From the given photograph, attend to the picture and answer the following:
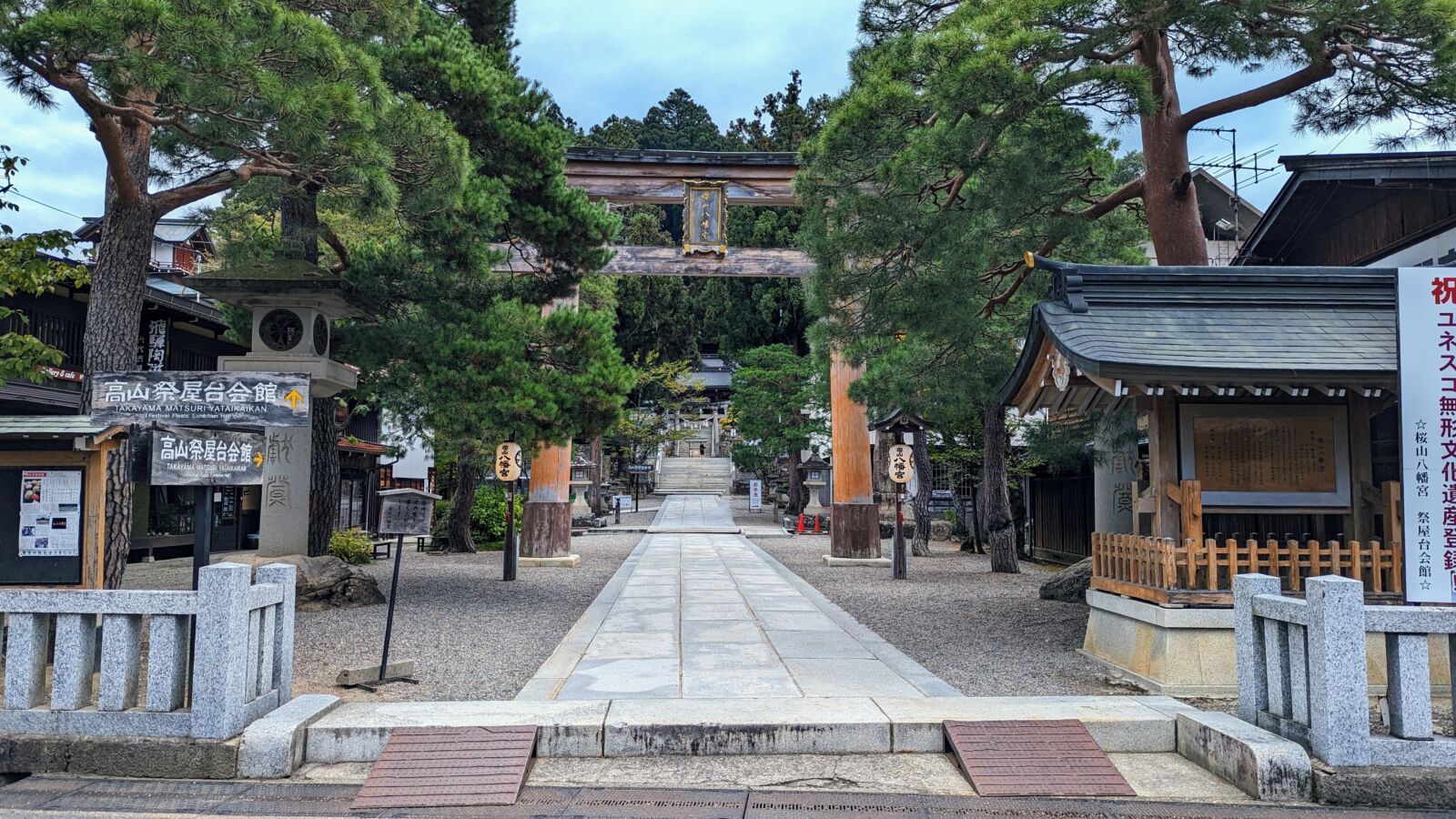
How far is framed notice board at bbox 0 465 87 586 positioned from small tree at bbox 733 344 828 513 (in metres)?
24.7

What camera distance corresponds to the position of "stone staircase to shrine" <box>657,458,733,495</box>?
59078 mm

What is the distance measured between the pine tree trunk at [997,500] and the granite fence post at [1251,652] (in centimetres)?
1105

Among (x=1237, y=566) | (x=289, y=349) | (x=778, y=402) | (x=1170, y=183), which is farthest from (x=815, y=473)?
(x=1237, y=566)

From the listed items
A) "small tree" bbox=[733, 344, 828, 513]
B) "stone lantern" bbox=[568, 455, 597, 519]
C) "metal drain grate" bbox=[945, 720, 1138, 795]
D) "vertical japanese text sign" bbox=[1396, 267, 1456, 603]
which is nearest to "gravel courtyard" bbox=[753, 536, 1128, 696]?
"metal drain grate" bbox=[945, 720, 1138, 795]

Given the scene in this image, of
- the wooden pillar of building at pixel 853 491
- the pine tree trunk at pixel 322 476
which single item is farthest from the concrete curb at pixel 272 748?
the wooden pillar of building at pixel 853 491

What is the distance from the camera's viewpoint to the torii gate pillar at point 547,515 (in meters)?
17.8

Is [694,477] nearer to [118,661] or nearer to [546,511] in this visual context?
[546,511]

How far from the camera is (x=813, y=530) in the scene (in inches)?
1170

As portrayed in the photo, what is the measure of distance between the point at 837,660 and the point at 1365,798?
4.20m

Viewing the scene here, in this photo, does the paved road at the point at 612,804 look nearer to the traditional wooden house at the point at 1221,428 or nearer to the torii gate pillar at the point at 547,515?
the traditional wooden house at the point at 1221,428

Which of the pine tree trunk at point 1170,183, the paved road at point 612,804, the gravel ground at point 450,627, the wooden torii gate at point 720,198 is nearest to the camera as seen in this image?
the paved road at point 612,804

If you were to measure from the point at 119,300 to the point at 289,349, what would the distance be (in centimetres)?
328

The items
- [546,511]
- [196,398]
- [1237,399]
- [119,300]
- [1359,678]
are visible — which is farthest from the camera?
[546,511]

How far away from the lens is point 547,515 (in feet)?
58.7
